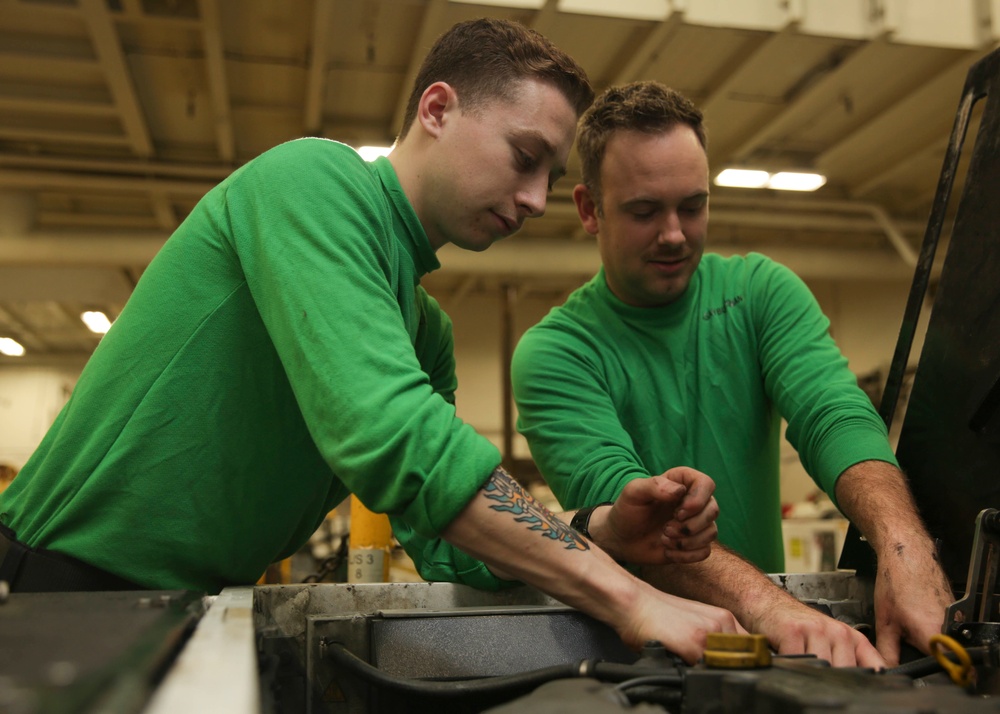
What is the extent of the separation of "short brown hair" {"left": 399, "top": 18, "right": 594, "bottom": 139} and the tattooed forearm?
516mm

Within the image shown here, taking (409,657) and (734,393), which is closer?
(409,657)

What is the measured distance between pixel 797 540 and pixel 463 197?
173 inches

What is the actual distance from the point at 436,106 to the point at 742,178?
4549 millimetres

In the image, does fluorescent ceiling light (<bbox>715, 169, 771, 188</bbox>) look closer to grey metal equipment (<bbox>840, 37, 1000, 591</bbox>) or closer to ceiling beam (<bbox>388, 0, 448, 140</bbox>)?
ceiling beam (<bbox>388, 0, 448, 140</bbox>)

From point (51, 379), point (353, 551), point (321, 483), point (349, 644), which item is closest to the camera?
point (349, 644)

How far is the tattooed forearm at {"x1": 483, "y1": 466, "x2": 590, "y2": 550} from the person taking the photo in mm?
812

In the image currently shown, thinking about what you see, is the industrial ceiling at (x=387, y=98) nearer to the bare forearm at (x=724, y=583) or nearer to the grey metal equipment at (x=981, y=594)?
the bare forearm at (x=724, y=583)

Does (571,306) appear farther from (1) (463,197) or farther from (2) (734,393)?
(1) (463,197)

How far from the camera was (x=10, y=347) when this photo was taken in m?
8.27

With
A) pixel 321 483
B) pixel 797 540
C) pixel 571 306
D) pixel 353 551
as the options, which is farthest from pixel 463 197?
pixel 797 540

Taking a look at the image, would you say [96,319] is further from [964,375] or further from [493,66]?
[964,375]

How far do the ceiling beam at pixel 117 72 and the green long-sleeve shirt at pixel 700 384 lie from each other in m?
2.90

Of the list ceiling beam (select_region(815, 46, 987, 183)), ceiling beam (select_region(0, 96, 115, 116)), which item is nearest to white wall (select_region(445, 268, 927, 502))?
ceiling beam (select_region(815, 46, 987, 183))

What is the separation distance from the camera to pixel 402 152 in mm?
1128
